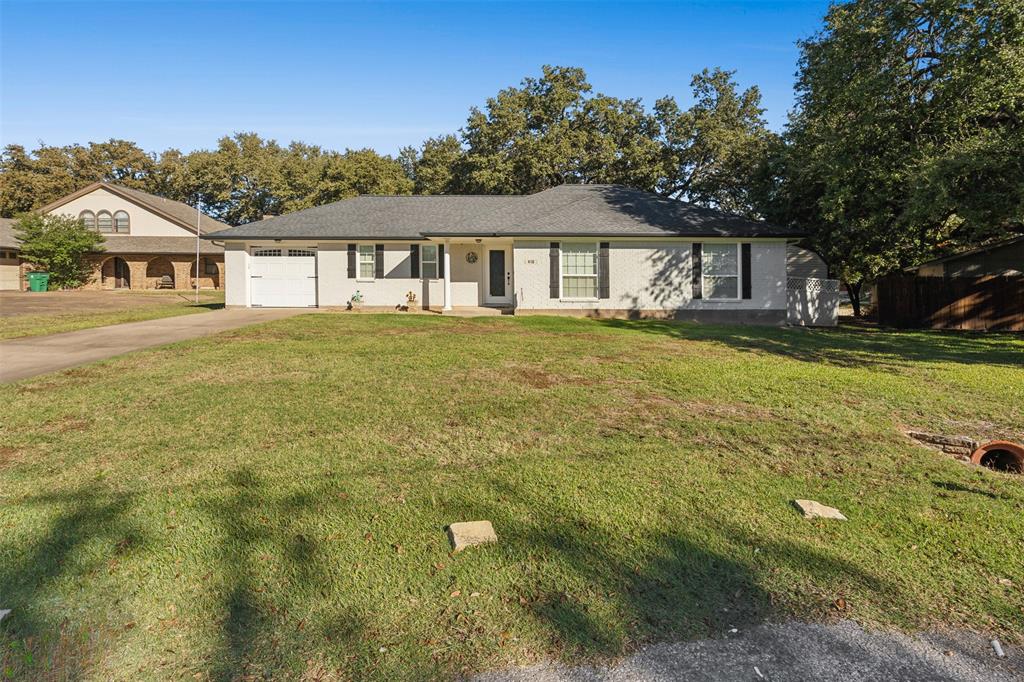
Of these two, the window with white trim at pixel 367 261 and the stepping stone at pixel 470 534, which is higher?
the window with white trim at pixel 367 261

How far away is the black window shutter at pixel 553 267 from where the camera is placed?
59.5ft

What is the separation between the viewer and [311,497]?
12.8 feet

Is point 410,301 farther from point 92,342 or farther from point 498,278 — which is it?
point 92,342

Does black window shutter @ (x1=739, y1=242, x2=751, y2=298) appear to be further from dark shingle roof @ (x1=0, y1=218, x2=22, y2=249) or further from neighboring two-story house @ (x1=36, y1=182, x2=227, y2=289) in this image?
dark shingle roof @ (x1=0, y1=218, x2=22, y2=249)

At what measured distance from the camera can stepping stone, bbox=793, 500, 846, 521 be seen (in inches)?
146

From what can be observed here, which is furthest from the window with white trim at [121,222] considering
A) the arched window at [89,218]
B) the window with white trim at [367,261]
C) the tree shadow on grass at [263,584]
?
the tree shadow on grass at [263,584]

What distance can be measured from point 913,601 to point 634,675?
1.52 meters

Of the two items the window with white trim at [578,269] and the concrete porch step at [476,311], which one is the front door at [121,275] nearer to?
the concrete porch step at [476,311]

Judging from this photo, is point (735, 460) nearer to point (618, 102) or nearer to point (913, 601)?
point (913, 601)

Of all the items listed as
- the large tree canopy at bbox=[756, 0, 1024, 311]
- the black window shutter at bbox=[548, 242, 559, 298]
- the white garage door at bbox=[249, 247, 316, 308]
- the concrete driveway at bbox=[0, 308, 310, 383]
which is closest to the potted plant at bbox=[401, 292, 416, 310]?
the white garage door at bbox=[249, 247, 316, 308]

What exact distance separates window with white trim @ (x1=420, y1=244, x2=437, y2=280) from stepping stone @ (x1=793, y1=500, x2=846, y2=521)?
17.4 m

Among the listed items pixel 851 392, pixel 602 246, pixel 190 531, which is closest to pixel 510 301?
pixel 602 246

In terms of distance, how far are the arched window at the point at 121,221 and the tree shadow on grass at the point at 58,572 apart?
37989 millimetres

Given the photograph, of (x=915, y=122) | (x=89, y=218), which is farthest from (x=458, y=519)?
(x=89, y=218)
